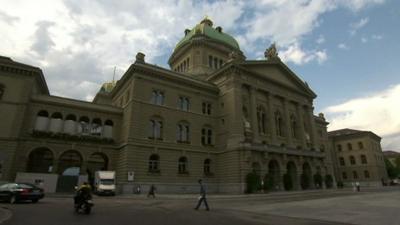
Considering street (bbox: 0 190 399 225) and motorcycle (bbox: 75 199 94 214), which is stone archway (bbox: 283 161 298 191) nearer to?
street (bbox: 0 190 399 225)

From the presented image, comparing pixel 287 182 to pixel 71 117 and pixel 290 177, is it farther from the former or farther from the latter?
pixel 71 117

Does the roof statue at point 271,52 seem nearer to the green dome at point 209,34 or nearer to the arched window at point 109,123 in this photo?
the green dome at point 209,34

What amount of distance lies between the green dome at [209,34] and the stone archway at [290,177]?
92.1 feet

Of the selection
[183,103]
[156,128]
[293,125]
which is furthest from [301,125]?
[156,128]

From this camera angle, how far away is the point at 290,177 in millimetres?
41781

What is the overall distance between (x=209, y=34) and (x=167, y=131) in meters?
27.4

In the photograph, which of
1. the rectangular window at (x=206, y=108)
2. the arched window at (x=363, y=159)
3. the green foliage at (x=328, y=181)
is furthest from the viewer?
the arched window at (x=363, y=159)

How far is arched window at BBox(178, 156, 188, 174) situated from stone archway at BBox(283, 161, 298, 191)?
15.6 meters

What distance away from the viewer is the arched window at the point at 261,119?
1714 inches

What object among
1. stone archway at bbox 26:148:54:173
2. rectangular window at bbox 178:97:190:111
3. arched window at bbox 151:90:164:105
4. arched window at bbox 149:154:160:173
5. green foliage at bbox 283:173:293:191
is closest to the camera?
arched window at bbox 149:154:160:173

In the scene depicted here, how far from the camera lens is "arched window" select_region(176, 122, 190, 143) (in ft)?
125

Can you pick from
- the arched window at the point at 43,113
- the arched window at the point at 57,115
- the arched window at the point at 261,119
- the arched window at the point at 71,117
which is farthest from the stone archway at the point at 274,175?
the arched window at the point at 43,113

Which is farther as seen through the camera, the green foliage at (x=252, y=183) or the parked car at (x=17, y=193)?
the green foliage at (x=252, y=183)

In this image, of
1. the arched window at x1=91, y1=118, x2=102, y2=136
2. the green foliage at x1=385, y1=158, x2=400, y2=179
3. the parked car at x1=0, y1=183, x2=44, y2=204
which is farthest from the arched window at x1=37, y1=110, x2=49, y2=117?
the green foliage at x1=385, y1=158, x2=400, y2=179
